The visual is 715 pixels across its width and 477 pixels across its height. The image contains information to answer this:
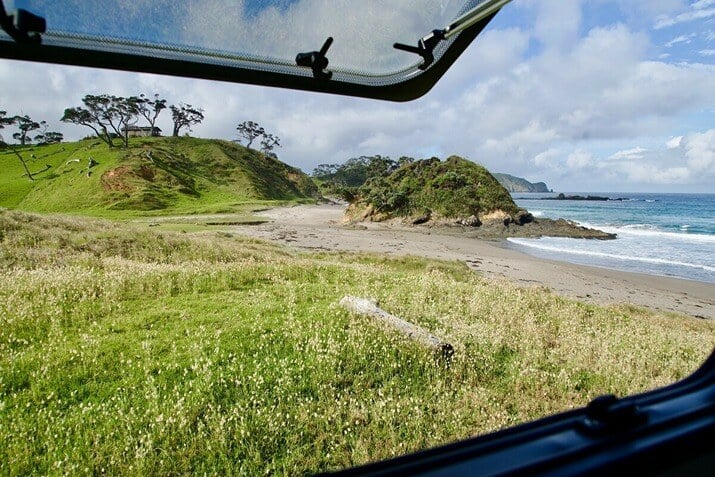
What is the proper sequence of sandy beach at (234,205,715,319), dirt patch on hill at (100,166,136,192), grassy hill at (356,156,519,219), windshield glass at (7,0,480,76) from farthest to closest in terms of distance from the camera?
dirt patch on hill at (100,166,136,192) → grassy hill at (356,156,519,219) → sandy beach at (234,205,715,319) → windshield glass at (7,0,480,76)

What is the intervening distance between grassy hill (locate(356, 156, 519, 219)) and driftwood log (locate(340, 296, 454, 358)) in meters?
48.4

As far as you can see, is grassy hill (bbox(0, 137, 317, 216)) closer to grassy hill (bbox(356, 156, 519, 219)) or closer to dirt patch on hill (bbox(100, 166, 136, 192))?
dirt patch on hill (bbox(100, 166, 136, 192))

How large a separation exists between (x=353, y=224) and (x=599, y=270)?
36.9 m

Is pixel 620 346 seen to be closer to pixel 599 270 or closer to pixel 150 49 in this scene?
pixel 150 49

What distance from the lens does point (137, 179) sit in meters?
80.4

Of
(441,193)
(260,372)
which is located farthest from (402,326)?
(441,193)

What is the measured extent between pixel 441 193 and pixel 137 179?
209 ft

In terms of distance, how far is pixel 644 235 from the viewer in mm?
50750

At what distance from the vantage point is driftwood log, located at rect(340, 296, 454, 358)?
20.7 feet

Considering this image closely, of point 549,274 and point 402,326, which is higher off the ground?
point 402,326

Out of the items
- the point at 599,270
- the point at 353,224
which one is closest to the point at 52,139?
the point at 353,224

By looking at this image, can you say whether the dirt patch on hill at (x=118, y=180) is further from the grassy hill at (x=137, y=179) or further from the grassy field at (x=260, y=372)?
the grassy field at (x=260, y=372)

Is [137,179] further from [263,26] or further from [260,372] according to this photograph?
[263,26]

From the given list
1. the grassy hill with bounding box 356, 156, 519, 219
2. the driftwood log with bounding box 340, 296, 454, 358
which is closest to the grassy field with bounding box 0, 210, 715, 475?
the driftwood log with bounding box 340, 296, 454, 358
